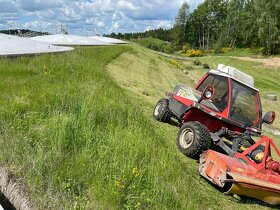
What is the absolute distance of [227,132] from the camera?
7938 millimetres

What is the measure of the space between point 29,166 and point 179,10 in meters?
111

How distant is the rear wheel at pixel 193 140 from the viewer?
743 centimetres

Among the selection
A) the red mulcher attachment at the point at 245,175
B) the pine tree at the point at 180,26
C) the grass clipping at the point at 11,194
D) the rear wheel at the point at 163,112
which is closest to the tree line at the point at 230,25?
the pine tree at the point at 180,26

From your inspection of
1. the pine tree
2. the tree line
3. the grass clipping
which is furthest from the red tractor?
the pine tree

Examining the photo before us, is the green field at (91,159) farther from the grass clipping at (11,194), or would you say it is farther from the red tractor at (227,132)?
the red tractor at (227,132)

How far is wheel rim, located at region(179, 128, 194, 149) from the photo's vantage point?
777cm

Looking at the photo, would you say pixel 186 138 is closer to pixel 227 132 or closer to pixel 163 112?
pixel 227 132

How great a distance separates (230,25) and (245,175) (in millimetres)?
91689

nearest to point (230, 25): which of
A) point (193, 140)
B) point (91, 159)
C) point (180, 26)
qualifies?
point (180, 26)

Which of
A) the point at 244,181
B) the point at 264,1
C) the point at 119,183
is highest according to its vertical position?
the point at 264,1

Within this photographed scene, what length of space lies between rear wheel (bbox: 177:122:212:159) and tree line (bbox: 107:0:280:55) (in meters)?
66.1

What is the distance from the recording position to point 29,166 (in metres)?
4.93

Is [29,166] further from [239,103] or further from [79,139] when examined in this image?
[239,103]

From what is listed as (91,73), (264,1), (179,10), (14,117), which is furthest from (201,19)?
(14,117)
